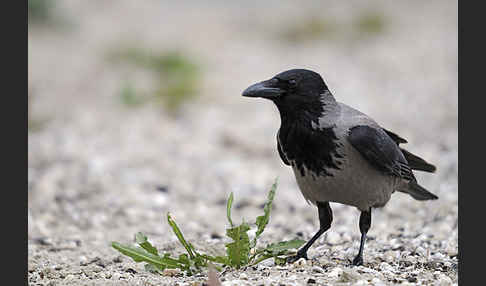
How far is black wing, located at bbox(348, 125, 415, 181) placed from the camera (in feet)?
15.1

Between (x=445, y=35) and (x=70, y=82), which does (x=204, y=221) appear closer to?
(x=70, y=82)

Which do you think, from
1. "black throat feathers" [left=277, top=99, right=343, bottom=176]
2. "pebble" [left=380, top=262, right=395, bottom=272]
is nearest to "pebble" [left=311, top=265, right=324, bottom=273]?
"pebble" [left=380, top=262, right=395, bottom=272]

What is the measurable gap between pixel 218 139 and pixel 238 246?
504 centimetres

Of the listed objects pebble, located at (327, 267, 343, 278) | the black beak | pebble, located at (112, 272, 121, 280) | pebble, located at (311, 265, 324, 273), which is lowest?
pebble, located at (112, 272, 121, 280)

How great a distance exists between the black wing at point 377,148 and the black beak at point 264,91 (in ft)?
1.84

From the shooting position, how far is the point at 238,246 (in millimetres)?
4402

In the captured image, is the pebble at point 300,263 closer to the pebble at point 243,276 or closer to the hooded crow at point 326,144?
the hooded crow at point 326,144

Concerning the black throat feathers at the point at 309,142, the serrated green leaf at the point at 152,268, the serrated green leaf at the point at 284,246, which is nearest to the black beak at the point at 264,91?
the black throat feathers at the point at 309,142

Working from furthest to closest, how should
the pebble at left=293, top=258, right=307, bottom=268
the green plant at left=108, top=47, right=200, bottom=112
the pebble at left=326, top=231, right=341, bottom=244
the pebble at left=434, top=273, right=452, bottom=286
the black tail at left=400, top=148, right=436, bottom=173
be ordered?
the green plant at left=108, top=47, right=200, bottom=112, the pebble at left=326, top=231, right=341, bottom=244, the black tail at left=400, top=148, right=436, bottom=173, the pebble at left=293, top=258, right=307, bottom=268, the pebble at left=434, top=273, right=452, bottom=286

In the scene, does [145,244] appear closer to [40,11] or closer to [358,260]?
[358,260]

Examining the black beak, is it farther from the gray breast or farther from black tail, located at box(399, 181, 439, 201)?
black tail, located at box(399, 181, 439, 201)

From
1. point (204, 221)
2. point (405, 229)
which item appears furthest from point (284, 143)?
point (204, 221)

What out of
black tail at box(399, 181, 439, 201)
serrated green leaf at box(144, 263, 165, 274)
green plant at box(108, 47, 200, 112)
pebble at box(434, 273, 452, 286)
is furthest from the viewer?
green plant at box(108, 47, 200, 112)

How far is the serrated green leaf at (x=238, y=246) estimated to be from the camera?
14.3 ft
